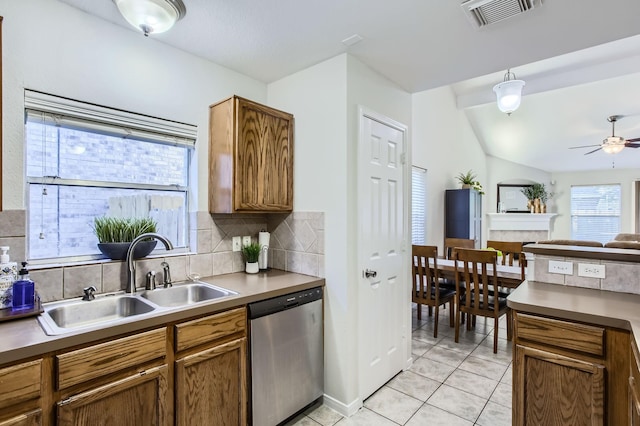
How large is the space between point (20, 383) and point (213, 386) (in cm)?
81

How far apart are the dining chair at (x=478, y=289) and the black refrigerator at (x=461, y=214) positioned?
7.40ft

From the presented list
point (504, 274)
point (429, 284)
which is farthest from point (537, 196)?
point (429, 284)

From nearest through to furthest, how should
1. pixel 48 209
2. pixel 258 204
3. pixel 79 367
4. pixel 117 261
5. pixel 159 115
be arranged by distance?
pixel 79 367 → pixel 48 209 → pixel 117 261 → pixel 159 115 → pixel 258 204

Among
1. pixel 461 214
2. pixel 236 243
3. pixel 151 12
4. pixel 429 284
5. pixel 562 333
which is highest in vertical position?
pixel 151 12

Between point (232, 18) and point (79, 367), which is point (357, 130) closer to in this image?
point (232, 18)

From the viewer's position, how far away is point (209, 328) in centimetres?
168

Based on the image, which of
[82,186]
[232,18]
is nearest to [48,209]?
[82,186]

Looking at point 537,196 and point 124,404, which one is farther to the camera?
point 537,196

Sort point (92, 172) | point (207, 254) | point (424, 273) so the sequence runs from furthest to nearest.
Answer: point (424, 273), point (207, 254), point (92, 172)

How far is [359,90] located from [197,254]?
5.40ft

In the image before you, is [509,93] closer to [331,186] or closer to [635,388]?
[331,186]

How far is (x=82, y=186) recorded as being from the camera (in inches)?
75.6

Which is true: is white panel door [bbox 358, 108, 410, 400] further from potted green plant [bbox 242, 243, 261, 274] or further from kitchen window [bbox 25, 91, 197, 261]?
kitchen window [bbox 25, 91, 197, 261]

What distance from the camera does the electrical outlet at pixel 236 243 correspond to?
253 centimetres
